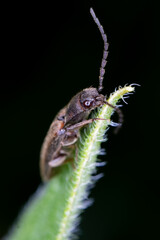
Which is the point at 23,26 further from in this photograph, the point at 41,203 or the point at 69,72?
the point at 41,203

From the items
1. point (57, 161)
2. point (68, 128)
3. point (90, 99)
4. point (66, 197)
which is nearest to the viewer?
point (66, 197)

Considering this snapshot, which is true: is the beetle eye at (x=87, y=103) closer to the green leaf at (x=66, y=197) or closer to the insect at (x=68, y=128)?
the insect at (x=68, y=128)

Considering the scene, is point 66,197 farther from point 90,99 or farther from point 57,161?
point 90,99

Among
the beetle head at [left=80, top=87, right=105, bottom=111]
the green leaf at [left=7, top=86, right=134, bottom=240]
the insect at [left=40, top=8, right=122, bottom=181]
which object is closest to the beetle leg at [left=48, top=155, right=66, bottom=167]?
the insect at [left=40, top=8, right=122, bottom=181]

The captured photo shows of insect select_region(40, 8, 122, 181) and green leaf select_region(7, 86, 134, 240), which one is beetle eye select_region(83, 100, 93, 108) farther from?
green leaf select_region(7, 86, 134, 240)

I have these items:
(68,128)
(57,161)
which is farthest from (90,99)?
(57,161)

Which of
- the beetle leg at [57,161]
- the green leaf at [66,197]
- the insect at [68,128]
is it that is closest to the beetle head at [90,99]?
the insect at [68,128]

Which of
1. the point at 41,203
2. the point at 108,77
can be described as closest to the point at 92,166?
the point at 41,203
